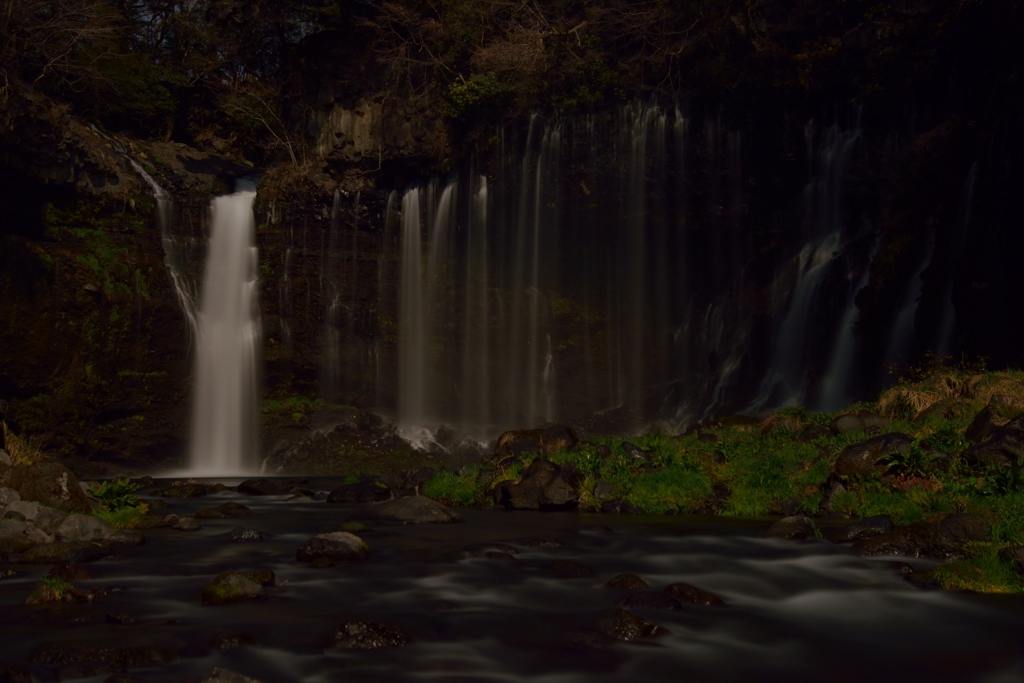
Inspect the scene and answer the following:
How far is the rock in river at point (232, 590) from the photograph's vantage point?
7.29 metres

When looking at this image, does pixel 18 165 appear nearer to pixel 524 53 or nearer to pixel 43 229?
pixel 43 229

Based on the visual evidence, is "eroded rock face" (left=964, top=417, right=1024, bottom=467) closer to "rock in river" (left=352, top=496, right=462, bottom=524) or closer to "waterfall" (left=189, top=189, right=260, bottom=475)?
"rock in river" (left=352, top=496, right=462, bottom=524)

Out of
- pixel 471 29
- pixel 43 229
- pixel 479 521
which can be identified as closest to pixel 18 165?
pixel 43 229

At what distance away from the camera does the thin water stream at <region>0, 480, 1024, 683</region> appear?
18.9 feet

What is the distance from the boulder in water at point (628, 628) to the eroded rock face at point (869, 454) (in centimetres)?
614

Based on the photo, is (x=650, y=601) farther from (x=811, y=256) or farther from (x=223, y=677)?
(x=811, y=256)

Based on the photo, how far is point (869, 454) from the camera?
462 inches

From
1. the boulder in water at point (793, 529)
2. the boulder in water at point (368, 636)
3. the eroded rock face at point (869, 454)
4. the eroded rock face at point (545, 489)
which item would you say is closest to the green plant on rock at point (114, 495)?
the eroded rock face at point (545, 489)

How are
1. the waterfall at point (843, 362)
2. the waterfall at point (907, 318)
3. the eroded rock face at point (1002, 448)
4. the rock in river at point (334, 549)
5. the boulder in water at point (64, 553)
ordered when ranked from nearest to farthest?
the boulder in water at point (64, 553), the rock in river at point (334, 549), the eroded rock face at point (1002, 448), the waterfall at point (907, 318), the waterfall at point (843, 362)

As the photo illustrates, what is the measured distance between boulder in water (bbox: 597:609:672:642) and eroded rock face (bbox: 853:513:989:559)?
138 inches

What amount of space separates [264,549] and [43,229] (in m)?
18.5

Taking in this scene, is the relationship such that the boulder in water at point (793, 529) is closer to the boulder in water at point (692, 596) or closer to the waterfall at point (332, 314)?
the boulder in water at point (692, 596)

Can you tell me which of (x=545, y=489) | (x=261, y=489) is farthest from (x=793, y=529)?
(x=261, y=489)

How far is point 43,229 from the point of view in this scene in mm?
24344
